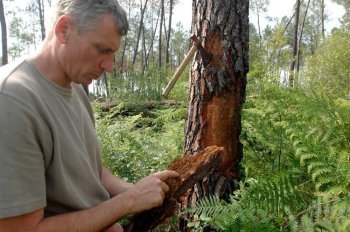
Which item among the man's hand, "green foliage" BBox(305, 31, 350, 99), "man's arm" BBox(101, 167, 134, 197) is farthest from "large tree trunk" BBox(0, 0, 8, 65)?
the man's hand

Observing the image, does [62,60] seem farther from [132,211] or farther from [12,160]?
[132,211]

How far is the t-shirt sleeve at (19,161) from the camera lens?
1.57 metres

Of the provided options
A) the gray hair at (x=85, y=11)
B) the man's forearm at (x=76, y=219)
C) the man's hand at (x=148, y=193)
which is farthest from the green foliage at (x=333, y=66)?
the man's forearm at (x=76, y=219)

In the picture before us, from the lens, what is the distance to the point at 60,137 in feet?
6.03

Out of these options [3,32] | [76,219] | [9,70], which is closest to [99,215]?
[76,219]

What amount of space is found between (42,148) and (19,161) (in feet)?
0.47

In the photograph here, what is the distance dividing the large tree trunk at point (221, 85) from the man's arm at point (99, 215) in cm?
122

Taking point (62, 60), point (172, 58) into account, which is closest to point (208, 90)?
point (62, 60)

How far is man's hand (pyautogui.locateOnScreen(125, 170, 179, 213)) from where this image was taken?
189cm

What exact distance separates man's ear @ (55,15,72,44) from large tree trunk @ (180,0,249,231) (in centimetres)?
146

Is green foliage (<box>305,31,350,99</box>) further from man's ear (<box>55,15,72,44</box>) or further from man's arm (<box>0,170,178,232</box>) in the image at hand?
man's ear (<box>55,15,72,44</box>)

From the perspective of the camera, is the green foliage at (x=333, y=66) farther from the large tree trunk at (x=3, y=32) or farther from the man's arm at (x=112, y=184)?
the large tree trunk at (x=3, y=32)

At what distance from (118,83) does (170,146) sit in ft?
39.9

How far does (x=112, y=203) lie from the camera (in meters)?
1.88
